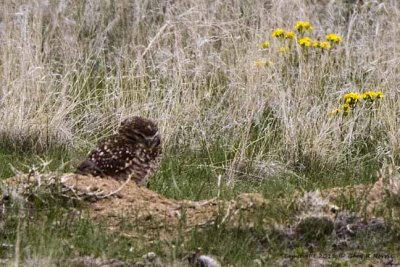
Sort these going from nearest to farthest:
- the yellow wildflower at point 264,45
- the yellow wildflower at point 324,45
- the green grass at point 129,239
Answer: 1. the green grass at point 129,239
2. the yellow wildflower at point 324,45
3. the yellow wildflower at point 264,45

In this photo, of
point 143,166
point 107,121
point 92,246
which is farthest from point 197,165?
point 92,246

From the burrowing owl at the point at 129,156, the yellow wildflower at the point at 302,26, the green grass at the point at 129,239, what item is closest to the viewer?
the green grass at the point at 129,239

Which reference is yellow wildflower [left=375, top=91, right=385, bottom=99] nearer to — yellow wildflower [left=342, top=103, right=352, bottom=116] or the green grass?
yellow wildflower [left=342, top=103, right=352, bottom=116]

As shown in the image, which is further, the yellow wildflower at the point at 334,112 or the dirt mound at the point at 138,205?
the yellow wildflower at the point at 334,112

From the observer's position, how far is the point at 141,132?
7.29 meters

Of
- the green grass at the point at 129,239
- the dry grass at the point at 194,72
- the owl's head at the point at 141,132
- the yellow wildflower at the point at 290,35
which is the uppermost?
the owl's head at the point at 141,132

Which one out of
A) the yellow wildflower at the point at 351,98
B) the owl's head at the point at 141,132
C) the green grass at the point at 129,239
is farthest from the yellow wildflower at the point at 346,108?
the owl's head at the point at 141,132

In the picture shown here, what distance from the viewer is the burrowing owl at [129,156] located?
7.20 metres

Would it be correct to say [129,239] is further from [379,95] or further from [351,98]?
[379,95]

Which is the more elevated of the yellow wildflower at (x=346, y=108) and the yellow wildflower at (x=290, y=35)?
the yellow wildflower at (x=290, y=35)

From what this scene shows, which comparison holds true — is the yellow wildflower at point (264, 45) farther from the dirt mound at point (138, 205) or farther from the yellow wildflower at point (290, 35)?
the dirt mound at point (138, 205)

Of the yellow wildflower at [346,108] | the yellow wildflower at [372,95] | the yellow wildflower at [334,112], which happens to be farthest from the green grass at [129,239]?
the yellow wildflower at [372,95]

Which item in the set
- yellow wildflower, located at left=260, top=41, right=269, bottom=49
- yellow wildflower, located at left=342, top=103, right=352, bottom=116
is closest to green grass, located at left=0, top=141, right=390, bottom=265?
yellow wildflower, located at left=342, top=103, right=352, bottom=116

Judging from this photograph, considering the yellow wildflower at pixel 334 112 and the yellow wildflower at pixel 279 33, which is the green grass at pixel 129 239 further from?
the yellow wildflower at pixel 279 33
